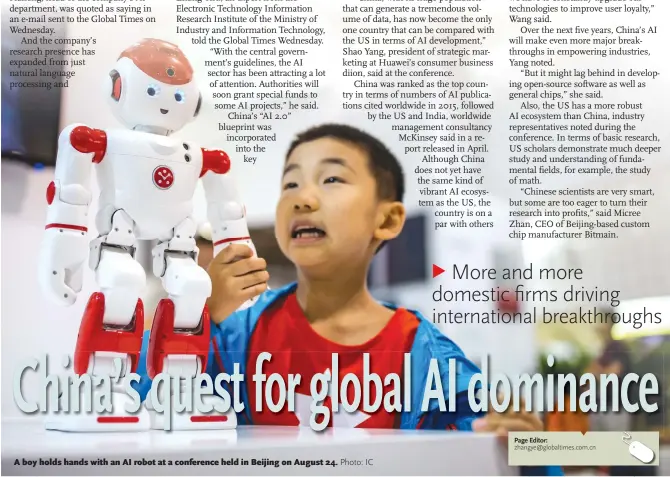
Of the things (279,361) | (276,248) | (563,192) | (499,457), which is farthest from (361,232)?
(499,457)

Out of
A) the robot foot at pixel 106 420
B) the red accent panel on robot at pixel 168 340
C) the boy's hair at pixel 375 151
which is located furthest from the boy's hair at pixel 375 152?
the robot foot at pixel 106 420

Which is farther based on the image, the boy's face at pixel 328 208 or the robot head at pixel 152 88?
the boy's face at pixel 328 208

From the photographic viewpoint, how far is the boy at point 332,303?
211cm

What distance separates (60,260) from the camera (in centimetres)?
194

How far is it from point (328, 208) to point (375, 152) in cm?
21

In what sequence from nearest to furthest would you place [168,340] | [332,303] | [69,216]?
1. [69,216]
2. [168,340]
3. [332,303]

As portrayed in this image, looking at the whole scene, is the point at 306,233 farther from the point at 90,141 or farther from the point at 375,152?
the point at 90,141

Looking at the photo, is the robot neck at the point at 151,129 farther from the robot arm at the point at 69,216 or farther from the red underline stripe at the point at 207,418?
the red underline stripe at the point at 207,418

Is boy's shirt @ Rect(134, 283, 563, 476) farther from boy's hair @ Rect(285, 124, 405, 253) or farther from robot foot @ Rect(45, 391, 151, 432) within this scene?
boy's hair @ Rect(285, 124, 405, 253)

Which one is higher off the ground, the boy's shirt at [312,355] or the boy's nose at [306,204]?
the boy's nose at [306,204]

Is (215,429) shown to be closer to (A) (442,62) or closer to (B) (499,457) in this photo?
(B) (499,457)

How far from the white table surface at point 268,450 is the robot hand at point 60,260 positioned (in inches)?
15.0

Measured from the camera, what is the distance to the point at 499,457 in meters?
2.09

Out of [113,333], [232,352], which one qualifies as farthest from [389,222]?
[113,333]
